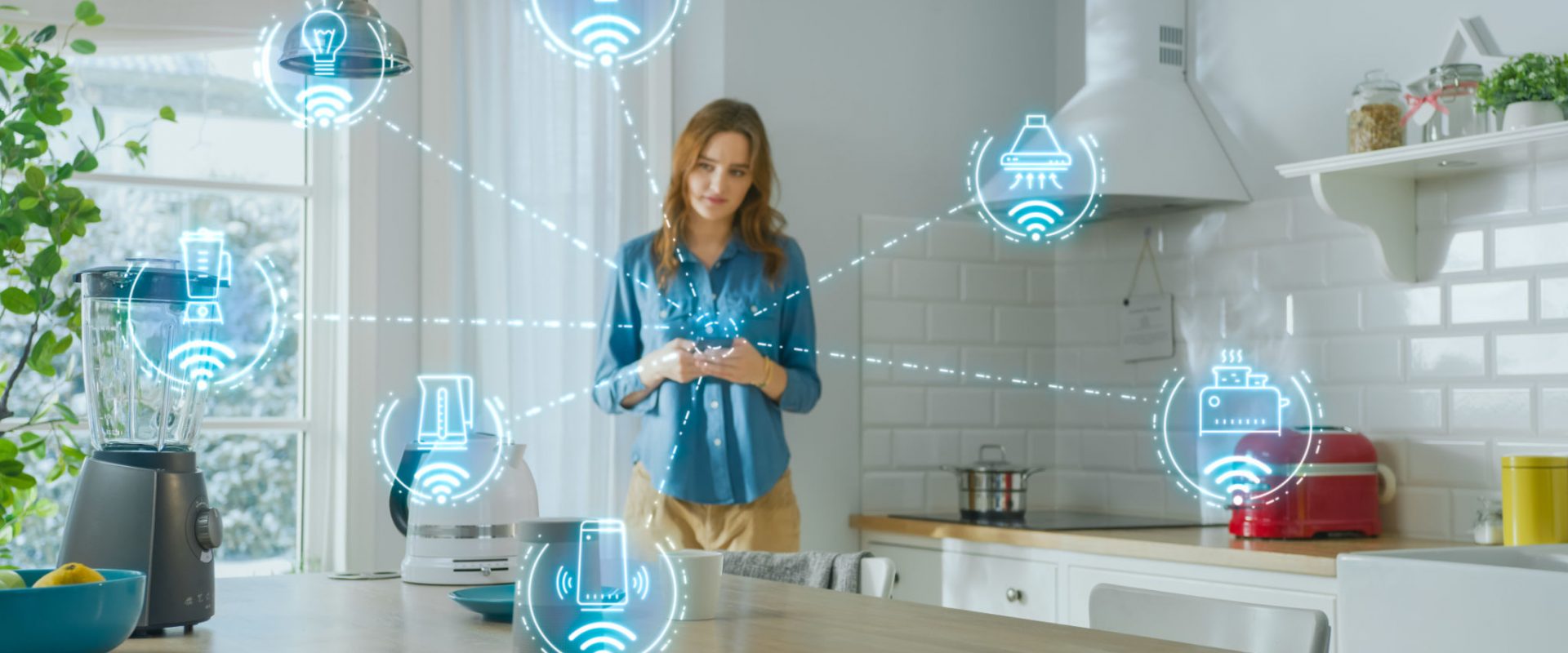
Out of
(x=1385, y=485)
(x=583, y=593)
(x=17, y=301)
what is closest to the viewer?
(x=583, y=593)

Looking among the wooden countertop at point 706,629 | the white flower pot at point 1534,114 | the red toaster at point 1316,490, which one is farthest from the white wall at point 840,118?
the wooden countertop at point 706,629

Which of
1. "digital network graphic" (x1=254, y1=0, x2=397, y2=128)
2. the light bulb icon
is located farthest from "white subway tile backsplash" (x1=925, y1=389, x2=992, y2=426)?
the light bulb icon

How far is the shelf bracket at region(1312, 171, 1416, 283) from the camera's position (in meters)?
2.79

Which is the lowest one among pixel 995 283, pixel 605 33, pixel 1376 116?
pixel 995 283

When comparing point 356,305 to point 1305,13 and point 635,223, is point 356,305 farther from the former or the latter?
point 1305,13

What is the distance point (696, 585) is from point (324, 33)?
918 millimetres

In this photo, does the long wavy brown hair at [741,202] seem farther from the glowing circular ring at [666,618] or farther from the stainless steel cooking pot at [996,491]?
the glowing circular ring at [666,618]

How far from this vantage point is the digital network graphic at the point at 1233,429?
9.32 ft

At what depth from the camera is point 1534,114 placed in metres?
2.49

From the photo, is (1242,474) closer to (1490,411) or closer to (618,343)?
(1490,411)

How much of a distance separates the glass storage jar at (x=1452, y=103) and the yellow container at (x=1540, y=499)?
0.59 meters

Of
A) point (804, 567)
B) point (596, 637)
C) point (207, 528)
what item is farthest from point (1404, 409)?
point (207, 528)

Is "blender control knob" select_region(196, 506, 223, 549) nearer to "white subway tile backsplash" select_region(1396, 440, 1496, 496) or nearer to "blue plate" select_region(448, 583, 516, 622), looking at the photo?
"blue plate" select_region(448, 583, 516, 622)

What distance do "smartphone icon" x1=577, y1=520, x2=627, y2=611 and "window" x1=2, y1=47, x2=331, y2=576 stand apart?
6.56 feet
